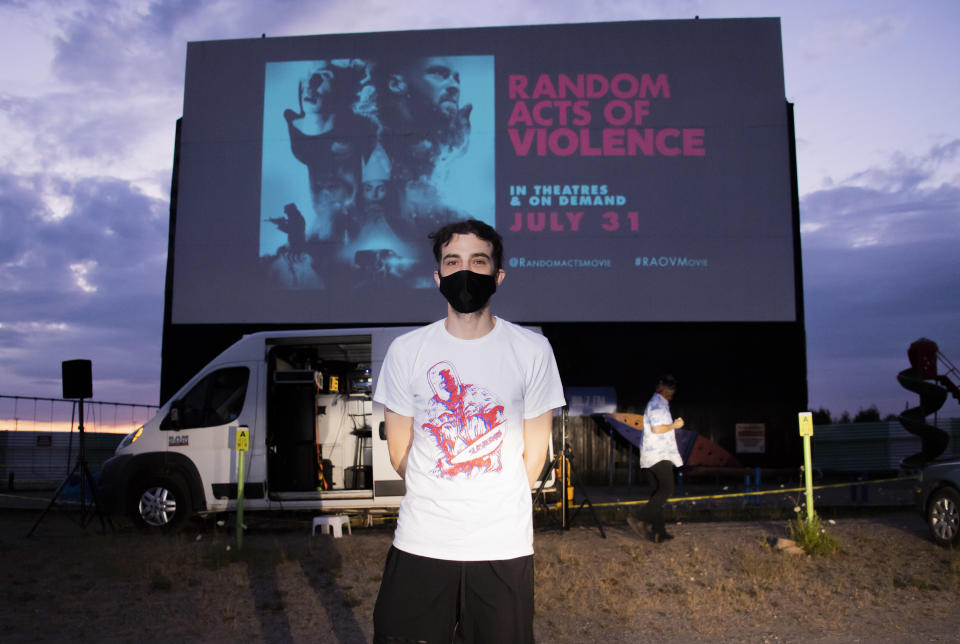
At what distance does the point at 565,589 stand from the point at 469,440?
13.2 ft

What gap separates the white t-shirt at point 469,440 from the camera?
2348 millimetres

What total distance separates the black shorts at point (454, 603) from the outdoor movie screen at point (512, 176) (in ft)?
45.0

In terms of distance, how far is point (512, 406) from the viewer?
95.3 inches

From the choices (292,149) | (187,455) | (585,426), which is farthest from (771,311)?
(187,455)

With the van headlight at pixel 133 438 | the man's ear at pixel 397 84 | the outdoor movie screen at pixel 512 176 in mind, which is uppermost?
the man's ear at pixel 397 84

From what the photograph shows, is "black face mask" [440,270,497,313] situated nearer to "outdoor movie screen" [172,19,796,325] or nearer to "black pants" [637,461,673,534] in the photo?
"black pants" [637,461,673,534]

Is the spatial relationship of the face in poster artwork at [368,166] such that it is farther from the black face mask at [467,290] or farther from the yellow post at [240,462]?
the black face mask at [467,290]

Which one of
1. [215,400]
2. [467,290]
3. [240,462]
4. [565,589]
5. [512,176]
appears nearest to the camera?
[467,290]

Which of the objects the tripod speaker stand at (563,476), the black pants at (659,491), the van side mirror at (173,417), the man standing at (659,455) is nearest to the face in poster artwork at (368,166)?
the van side mirror at (173,417)

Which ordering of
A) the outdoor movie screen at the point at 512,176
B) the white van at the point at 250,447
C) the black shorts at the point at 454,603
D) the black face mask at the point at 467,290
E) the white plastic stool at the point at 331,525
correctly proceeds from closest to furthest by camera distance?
the black shorts at the point at 454,603 < the black face mask at the point at 467,290 < the white plastic stool at the point at 331,525 < the white van at the point at 250,447 < the outdoor movie screen at the point at 512,176

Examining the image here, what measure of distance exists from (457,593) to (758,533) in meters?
6.73

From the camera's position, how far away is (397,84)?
16.9 m

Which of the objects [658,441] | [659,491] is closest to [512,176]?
[658,441]

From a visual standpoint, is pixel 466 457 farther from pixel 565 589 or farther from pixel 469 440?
pixel 565 589
